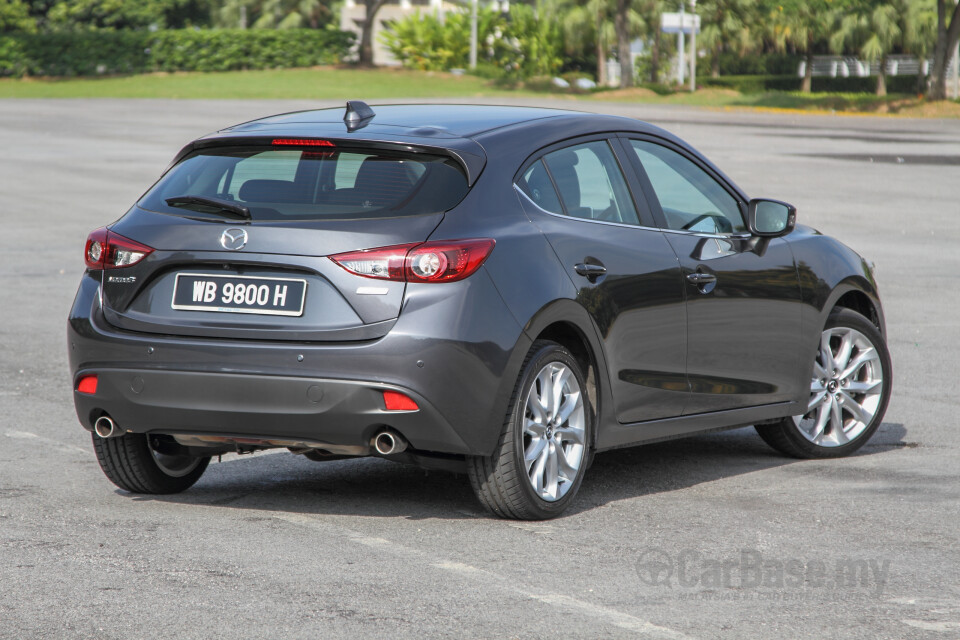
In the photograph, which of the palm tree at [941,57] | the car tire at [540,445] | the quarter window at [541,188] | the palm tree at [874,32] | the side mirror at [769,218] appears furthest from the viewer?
the palm tree at [874,32]

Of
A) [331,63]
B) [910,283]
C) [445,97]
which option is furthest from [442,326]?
[331,63]

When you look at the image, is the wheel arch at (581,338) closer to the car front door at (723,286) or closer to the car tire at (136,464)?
the car front door at (723,286)

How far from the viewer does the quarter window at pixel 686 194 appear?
6.39 m

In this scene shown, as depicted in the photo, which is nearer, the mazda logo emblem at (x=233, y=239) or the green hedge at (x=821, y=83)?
the mazda logo emblem at (x=233, y=239)

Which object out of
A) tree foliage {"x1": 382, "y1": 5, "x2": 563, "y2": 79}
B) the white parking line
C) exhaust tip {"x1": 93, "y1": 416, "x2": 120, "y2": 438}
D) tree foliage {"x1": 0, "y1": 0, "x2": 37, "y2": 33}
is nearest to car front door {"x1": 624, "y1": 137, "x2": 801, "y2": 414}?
the white parking line

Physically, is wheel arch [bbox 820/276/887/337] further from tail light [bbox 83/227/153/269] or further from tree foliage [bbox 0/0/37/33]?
tree foliage [bbox 0/0/37/33]

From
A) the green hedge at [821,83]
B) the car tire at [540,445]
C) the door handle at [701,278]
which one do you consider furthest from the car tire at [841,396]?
the green hedge at [821,83]

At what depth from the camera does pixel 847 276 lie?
7.22m

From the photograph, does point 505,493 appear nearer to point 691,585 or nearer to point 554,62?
point 691,585

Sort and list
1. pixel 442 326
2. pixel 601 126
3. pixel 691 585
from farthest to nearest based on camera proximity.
Answer: 1. pixel 601 126
2. pixel 442 326
3. pixel 691 585

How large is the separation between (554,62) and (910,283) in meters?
64.2

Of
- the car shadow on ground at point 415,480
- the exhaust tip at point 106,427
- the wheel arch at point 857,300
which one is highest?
the wheel arch at point 857,300

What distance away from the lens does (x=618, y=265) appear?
5891 mm

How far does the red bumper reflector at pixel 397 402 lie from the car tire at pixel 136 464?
1.30 meters
